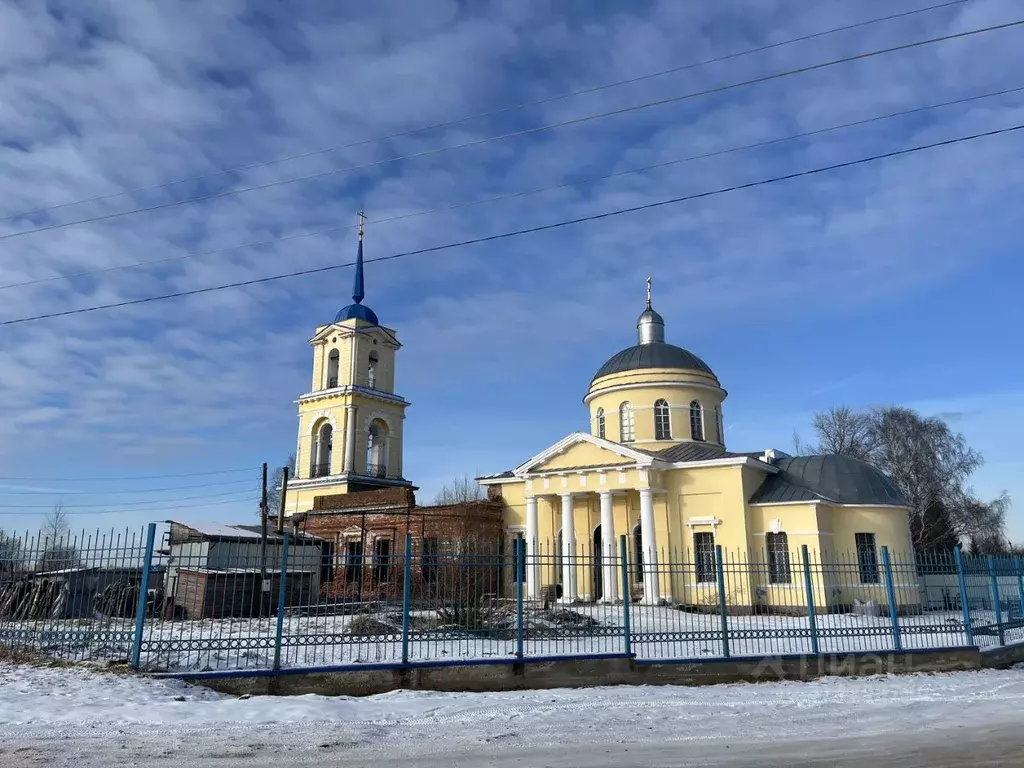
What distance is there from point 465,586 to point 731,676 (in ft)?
16.7

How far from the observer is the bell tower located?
36.1 metres

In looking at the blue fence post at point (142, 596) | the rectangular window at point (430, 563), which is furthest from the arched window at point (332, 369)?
the blue fence post at point (142, 596)

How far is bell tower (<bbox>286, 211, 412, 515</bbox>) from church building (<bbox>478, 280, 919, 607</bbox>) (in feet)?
24.9

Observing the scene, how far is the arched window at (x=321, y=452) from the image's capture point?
3728 centimetres

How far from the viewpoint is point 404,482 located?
Result: 38406 mm

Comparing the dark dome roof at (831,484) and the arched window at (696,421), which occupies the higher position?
the arched window at (696,421)

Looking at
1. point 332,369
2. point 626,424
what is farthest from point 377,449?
point 626,424

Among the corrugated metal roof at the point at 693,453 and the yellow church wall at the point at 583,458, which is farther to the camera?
the corrugated metal roof at the point at 693,453

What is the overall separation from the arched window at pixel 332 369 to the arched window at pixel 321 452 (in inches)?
79.3

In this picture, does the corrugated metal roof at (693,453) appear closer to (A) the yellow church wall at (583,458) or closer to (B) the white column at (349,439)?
(A) the yellow church wall at (583,458)

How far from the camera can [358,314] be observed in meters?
37.9

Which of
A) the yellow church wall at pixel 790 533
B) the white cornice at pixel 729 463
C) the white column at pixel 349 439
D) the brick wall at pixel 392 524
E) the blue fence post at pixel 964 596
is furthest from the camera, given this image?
the white column at pixel 349 439

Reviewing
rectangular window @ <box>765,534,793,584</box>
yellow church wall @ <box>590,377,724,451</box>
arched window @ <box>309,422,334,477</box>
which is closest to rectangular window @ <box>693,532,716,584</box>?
rectangular window @ <box>765,534,793,584</box>

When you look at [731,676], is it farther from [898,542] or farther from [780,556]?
[898,542]
